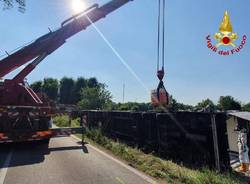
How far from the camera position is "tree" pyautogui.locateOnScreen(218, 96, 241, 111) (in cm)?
5519

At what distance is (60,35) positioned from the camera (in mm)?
12953

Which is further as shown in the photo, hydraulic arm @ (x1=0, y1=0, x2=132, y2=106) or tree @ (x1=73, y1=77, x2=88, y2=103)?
tree @ (x1=73, y1=77, x2=88, y2=103)

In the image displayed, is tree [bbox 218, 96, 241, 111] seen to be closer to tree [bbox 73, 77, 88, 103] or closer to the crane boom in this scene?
the crane boom

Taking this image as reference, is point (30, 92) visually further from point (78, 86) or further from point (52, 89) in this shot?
point (52, 89)

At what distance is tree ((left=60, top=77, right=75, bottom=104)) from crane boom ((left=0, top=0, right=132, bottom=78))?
276 ft

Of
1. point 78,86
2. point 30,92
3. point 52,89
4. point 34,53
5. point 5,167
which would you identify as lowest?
point 5,167

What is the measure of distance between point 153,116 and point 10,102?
6472 mm

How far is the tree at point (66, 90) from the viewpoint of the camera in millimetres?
96375

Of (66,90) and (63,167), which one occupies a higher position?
(66,90)

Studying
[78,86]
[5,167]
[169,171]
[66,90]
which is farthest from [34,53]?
[66,90]

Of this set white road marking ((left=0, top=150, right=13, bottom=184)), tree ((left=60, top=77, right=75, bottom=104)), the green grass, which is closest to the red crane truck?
white road marking ((left=0, top=150, right=13, bottom=184))

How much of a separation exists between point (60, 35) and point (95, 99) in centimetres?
3746

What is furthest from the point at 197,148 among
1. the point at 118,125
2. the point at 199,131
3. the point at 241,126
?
the point at 118,125

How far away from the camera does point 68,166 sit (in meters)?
7.69
